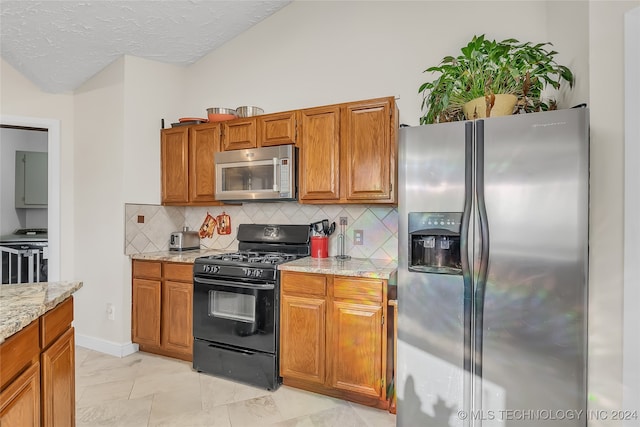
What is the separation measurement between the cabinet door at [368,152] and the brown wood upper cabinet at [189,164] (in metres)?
1.28

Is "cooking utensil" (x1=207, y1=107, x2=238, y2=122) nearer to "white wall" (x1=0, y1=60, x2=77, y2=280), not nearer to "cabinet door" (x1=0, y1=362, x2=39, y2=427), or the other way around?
"white wall" (x1=0, y1=60, x2=77, y2=280)

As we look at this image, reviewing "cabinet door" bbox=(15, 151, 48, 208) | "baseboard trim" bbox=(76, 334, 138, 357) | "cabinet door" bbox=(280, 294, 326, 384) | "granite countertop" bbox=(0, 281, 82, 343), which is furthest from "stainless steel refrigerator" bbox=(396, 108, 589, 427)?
"cabinet door" bbox=(15, 151, 48, 208)

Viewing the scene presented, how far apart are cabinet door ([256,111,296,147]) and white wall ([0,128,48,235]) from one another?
413cm

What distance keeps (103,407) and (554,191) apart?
116 inches

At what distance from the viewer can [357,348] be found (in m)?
2.32

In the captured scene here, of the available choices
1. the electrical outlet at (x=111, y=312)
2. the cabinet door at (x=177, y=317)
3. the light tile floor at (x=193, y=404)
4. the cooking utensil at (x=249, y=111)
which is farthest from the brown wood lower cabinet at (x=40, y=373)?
the cooking utensil at (x=249, y=111)

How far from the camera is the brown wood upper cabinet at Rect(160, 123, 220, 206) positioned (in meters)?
3.24

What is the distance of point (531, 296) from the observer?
1676 mm

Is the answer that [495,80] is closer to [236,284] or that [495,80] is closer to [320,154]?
[320,154]

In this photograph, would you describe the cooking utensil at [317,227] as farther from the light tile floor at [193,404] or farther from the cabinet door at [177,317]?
the light tile floor at [193,404]

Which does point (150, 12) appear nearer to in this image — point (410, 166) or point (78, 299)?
point (410, 166)

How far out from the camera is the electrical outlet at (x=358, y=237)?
9.68ft

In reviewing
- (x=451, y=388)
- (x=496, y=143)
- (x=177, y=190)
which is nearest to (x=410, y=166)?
(x=496, y=143)

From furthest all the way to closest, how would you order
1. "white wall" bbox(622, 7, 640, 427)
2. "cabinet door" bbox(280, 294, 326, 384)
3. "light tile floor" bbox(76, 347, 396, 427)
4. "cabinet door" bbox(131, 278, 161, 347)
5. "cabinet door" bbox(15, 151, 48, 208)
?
"cabinet door" bbox(15, 151, 48, 208)
"cabinet door" bbox(131, 278, 161, 347)
"cabinet door" bbox(280, 294, 326, 384)
"light tile floor" bbox(76, 347, 396, 427)
"white wall" bbox(622, 7, 640, 427)
